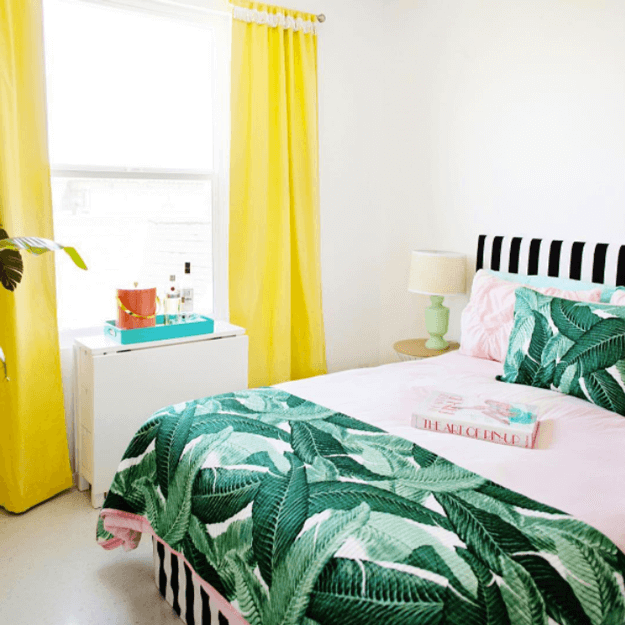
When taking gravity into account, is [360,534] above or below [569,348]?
below

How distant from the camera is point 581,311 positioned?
2.35 meters

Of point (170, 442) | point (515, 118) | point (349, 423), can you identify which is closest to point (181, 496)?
point (170, 442)

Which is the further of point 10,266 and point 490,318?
point 490,318

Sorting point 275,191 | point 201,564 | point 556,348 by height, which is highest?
point 275,191

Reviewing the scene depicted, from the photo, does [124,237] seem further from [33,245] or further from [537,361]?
[537,361]

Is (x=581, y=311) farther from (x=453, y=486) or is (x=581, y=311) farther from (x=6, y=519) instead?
(x=6, y=519)

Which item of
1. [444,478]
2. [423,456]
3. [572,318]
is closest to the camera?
[444,478]

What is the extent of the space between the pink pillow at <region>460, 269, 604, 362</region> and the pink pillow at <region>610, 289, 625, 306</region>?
22 cm

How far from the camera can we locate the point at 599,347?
2240 mm

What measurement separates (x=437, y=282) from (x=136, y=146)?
5.60 feet

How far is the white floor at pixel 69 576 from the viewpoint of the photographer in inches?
81.8

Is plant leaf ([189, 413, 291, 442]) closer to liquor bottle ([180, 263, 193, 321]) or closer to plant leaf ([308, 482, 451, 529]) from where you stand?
plant leaf ([308, 482, 451, 529])

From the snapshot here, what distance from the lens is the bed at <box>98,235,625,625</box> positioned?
1.30m

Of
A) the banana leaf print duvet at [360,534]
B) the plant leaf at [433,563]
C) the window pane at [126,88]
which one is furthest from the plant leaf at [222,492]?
the window pane at [126,88]
